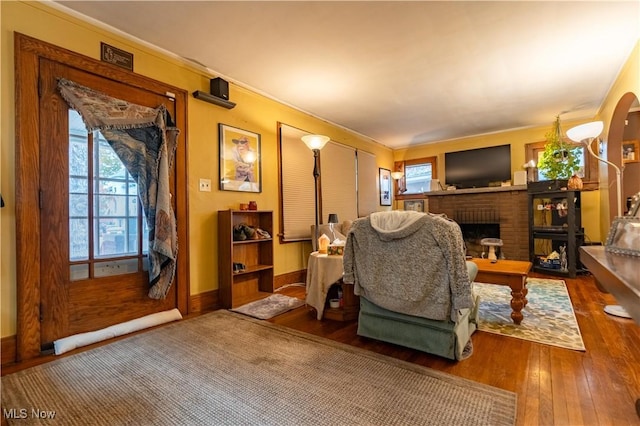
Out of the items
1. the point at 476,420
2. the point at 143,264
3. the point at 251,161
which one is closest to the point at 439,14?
the point at 251,161

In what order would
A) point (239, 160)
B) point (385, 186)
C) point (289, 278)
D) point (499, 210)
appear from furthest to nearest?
point (385, 186), point (499, 210), point (289, 278), point (239, 160)

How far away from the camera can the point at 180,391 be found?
1.60 metres

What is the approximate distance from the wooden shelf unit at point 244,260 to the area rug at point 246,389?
99cm

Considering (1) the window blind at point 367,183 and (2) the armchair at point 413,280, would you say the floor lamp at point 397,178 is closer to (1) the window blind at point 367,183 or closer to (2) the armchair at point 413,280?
(1) the window blind at point 367,183

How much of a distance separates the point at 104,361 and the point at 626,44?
Result: 5056mm

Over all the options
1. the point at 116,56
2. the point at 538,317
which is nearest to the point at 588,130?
the point at 538,317

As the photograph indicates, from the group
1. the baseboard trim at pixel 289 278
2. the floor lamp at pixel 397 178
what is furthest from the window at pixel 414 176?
the baseboard trim at pixel 289 278

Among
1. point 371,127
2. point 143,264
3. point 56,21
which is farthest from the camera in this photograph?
point 371,127

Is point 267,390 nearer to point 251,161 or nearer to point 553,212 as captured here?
point 251,161

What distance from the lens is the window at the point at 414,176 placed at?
6578mm

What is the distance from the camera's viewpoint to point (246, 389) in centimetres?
161

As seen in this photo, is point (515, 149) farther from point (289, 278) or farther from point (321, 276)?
point (321, 276)

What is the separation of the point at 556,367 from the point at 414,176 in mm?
5355

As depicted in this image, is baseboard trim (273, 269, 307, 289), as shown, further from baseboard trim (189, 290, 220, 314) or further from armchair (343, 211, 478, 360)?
armchair (343, 211, 478, 360)
